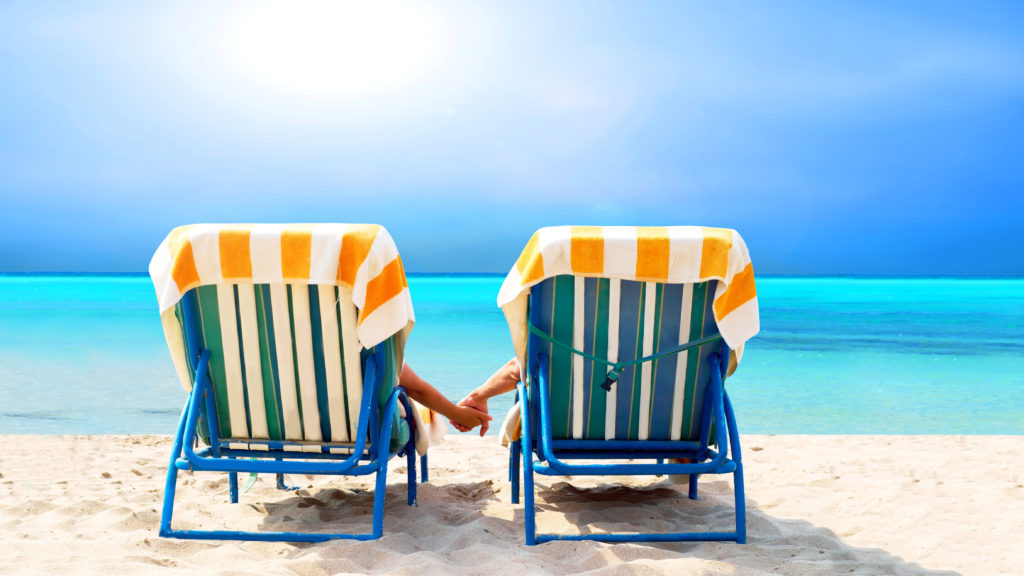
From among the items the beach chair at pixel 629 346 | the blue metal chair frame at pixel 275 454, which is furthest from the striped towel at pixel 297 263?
the beach chair at pixel 629 346

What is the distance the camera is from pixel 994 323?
19.7m

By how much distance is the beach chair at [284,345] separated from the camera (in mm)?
2467

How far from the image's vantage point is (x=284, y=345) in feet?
8.48

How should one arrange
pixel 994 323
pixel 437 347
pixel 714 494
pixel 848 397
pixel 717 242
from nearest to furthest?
pixel 717 242
pixel 714 494
pixel 848 397
pixel 437 347
pixel 994 323

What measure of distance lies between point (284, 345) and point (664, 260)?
1381 mm

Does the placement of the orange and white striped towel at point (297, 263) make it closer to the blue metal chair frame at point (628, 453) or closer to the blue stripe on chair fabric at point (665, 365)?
the blue metal chair frame at point (628, 453)

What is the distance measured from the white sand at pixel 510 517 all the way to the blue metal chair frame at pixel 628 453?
0.08 meters

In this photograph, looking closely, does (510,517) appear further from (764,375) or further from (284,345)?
(764,375)

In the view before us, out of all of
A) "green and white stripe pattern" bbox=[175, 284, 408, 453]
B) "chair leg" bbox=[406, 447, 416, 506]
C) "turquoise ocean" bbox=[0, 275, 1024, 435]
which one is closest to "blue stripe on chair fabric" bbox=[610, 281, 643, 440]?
"green and white stripe pattern" bbox=[175, 284, 408, 453]

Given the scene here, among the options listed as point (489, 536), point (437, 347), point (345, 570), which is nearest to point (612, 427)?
point (489, 536)

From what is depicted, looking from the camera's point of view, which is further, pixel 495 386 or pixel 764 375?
pixel 764 375

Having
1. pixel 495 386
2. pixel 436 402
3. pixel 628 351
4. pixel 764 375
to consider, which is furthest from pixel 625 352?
pixel 764 375

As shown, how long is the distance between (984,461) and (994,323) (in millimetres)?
18232

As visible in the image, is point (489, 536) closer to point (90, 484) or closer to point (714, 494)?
point (714, 494)
